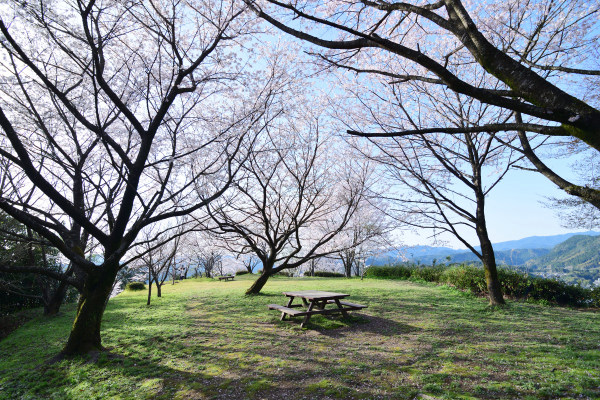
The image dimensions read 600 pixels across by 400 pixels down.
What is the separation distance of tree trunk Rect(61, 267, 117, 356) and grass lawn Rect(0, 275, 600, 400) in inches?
16.3

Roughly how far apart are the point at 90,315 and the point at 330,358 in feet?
15.0

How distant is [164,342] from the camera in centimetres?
623

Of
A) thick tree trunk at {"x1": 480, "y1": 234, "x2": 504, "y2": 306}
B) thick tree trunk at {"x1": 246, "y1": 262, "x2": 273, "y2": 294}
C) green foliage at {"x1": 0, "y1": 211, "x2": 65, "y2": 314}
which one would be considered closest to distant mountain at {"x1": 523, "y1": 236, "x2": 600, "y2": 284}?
thick tree trunk at {"x1": 480, "y1": 234, "x2": 504, "y2": 306}

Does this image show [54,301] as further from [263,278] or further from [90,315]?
[263,278]

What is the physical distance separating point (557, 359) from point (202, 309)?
30.6 ft

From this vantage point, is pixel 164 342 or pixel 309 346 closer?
pixel 309 346

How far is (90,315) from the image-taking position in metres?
5.61

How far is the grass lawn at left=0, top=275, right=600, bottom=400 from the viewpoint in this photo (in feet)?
12.2

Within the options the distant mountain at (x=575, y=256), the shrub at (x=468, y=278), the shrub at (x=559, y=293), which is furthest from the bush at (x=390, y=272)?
the distant mountain at (x=575, y=256)

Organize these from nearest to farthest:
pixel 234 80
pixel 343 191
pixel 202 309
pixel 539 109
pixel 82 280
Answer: pixel 539 109, pixel 82 280, pixel 234 80, pixel 202 309, pixel 343 191

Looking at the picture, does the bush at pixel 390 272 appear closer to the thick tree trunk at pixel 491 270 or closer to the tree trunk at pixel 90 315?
the thick tree trunk at pixel 491 270

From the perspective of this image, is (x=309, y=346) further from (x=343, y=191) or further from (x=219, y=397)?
(x=343, y=191)

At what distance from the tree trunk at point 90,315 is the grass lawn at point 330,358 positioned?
41 cm

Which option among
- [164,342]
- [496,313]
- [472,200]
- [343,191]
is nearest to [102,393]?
[164,342]
